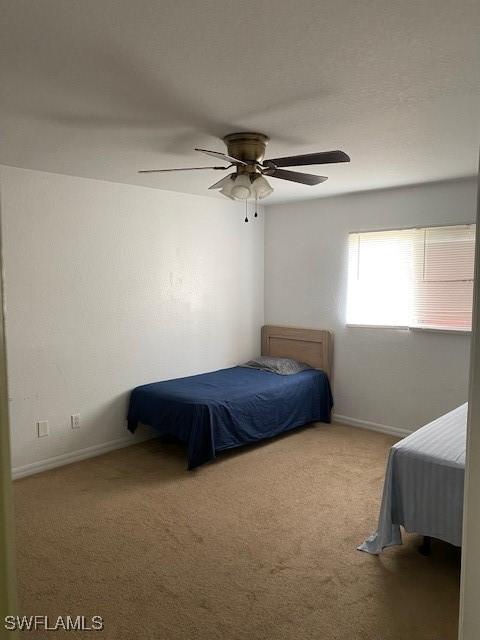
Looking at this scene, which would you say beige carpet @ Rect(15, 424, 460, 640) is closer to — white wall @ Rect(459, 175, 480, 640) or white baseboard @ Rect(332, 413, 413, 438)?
white baseboard @ Rect(332, 413, 413, 438)

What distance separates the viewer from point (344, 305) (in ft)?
16.7

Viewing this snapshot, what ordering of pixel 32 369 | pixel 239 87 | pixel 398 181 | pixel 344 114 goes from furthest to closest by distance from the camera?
pixel 398 181, pixel 32 369, pixel 344 114, pixel 239 87

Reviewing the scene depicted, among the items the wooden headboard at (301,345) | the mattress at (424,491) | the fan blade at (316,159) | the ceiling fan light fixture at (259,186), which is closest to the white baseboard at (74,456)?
the wooden headboard at (301,345)

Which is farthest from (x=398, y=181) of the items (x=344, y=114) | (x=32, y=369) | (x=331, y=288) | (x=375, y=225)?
(x=32, y=369)

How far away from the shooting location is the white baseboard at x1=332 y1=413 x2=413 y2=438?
15.5 ft

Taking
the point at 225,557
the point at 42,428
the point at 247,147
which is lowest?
the point at 225,557

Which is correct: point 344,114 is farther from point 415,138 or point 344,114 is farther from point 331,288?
point 331,288

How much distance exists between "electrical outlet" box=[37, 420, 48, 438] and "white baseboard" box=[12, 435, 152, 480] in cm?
21

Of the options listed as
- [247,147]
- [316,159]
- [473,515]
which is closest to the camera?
[473,515]

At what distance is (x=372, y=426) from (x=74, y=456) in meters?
2.80

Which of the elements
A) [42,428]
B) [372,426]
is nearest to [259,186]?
[42,428]

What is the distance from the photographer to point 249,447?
14.6 feet

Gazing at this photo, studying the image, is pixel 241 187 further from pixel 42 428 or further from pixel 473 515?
pixel 42 428

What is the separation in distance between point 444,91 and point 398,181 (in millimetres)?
2108
